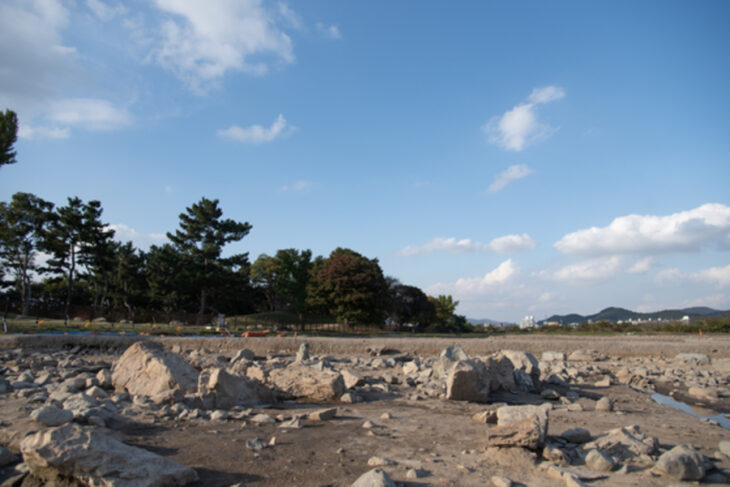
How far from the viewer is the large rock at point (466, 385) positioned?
7.88 metres

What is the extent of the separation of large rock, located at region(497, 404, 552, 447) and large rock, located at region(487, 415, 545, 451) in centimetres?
3

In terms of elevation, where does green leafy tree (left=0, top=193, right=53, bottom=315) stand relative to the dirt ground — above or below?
above

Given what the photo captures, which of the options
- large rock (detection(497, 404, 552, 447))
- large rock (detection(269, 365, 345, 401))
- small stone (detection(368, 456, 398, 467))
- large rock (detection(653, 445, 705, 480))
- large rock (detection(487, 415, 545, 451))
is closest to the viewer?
large rock (detection(653, 445, 705, 480))

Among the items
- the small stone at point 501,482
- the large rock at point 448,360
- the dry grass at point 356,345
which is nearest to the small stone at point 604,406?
the large rock at point 448,360

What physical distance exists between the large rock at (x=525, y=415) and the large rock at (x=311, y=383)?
309 centimetres

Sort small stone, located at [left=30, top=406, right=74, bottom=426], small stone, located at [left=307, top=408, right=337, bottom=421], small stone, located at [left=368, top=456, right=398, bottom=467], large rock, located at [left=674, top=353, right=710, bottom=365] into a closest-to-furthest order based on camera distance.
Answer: small stone, located at [left=368, top=456, right=398, bottom=467]
small stone, located at [left=30, top=406, right=74, bottom=426]
small stone, located at [left=307, top=408, right=337, bottom=421]
large rock, located at [left=674, top=353, right=710, bottom=365]

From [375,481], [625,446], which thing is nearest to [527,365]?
[625,446]

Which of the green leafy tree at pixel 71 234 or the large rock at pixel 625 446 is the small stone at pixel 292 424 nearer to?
the large rock at pixel 625 446

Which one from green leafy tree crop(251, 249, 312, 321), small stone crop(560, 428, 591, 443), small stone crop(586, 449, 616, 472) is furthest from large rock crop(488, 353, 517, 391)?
green leafy tree crop(251, 249, 312, 321)

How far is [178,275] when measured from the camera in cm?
3391

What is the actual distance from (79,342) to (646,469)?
18.7 meters

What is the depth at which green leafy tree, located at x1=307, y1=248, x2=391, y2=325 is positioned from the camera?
104ft

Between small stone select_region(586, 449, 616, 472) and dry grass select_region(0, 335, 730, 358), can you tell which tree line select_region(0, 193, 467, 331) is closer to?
dry grass select_region(0, 335, 730, 358)

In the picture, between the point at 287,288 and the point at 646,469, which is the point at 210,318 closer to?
the point at 287,288
